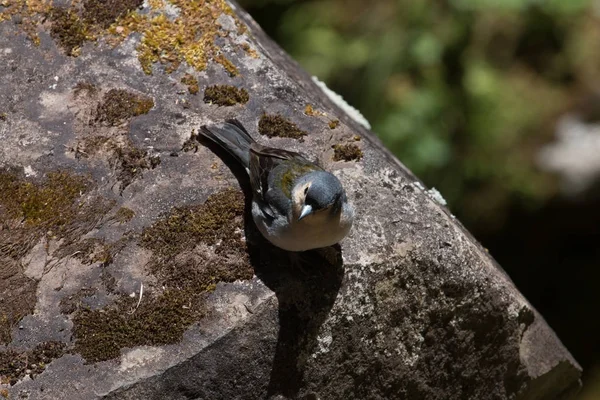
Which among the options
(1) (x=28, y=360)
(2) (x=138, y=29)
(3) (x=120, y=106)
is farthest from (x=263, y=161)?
(1) (x=28, y=360)

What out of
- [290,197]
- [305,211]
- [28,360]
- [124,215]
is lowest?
[28,360]

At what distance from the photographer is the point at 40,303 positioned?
3912mm

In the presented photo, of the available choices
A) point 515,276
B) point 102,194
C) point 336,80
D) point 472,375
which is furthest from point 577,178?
point 102,194

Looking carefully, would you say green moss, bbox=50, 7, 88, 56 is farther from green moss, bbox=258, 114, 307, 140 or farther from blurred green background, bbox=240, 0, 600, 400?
blurred green background, bbox=240, 0, 600, 400

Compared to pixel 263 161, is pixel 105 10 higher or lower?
lower

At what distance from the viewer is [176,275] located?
406 centimetres

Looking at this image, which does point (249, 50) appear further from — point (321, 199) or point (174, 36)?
point (321, 199)

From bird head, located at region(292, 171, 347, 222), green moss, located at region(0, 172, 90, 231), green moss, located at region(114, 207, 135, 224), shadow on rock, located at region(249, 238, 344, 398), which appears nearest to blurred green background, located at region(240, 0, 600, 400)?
shadow on rock, located at region(249, 238, 344, 398)

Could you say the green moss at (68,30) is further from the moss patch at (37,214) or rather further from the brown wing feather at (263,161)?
the brown wing feather at (263,161)

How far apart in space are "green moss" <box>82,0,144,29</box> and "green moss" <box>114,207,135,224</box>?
1.36 m

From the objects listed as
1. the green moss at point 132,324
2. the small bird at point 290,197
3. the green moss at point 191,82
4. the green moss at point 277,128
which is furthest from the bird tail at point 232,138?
the green moss at point 132,324

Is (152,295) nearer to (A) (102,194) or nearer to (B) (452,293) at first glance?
(A) (102,194)

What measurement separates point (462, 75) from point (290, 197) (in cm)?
477

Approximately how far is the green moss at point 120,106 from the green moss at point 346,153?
1157 millimetres
